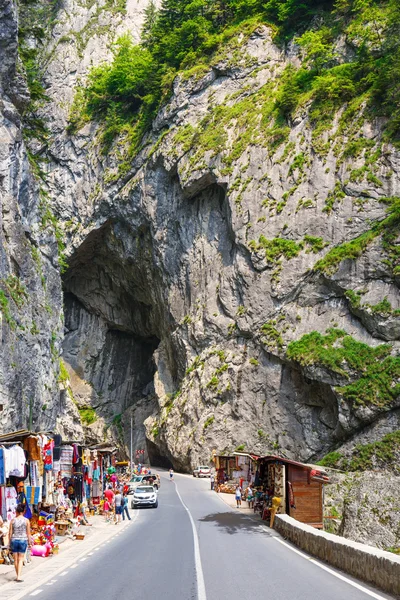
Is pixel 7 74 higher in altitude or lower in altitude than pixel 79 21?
lower

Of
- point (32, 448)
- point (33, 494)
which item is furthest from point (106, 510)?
point (32, 448)

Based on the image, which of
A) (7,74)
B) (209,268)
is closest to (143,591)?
(7,74)

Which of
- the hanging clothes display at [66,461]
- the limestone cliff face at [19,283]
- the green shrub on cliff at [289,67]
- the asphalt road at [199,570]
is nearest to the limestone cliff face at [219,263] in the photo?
the limestone cliff face at [19,283]

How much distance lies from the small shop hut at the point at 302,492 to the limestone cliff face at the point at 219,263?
15.2 meters

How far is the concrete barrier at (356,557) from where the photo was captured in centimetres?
871

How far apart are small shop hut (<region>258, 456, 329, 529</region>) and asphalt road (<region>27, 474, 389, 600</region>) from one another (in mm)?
1453

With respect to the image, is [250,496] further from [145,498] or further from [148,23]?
[148,23]

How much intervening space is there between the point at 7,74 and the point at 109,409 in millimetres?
39474

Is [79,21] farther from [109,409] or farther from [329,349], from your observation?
[329,349]

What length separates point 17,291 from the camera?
120 ft

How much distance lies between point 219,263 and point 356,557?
128 feet

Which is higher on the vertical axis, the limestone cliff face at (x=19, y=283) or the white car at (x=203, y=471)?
Result: the limestone cliff face at (x=19, y=283)

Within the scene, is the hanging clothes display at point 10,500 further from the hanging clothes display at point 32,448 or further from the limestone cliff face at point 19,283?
the limestone cliff face at point 19,283

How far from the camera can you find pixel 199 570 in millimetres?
11297
